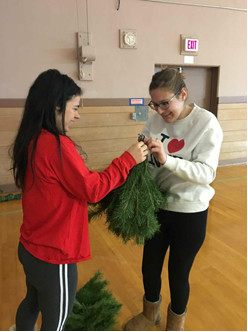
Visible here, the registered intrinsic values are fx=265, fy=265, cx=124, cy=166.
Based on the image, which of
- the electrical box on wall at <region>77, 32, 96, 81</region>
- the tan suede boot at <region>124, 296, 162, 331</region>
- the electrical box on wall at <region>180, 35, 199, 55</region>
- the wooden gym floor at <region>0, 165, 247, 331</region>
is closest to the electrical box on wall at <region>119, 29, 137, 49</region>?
the electrical box on wall at <region>77, 32, 96, 81</region>

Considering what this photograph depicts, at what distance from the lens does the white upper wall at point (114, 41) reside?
11.9ft

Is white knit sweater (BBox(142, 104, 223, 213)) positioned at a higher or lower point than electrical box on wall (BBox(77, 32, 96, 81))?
lower

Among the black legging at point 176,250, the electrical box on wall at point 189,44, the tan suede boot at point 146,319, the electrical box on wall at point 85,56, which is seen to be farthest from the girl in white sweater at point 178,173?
the electrical box on wall at point 189,44

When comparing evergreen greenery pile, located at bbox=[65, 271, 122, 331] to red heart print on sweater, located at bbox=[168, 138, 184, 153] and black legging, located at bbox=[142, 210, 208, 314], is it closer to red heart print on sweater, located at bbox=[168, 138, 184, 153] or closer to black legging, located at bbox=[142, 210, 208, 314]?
black legging, located at bbox=[142, 210, 208, 314]

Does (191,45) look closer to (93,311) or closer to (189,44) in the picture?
(189,44)

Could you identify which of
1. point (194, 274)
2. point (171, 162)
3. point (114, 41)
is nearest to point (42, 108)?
point (171, 162)

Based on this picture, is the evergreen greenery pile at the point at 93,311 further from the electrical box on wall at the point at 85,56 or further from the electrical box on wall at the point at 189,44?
the electrical box on wall at the point at 189,44

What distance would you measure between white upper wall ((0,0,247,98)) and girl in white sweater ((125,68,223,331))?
2.99 metres

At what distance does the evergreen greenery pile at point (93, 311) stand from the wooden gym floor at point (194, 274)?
0.10 metres

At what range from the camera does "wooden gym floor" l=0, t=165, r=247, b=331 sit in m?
1.67

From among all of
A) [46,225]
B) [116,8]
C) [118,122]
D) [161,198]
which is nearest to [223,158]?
[118,122]

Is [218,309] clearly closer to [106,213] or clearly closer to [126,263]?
[126,263]

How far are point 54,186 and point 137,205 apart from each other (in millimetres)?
413

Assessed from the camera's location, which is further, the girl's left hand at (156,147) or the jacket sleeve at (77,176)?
the girl's left hand at (156,147)
